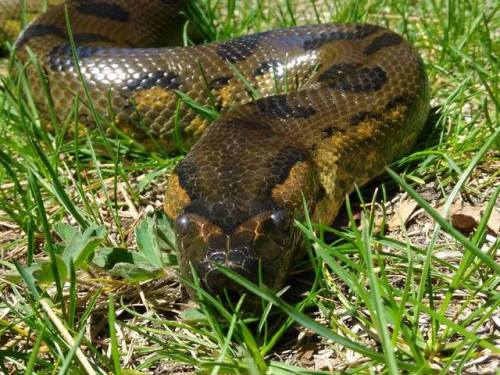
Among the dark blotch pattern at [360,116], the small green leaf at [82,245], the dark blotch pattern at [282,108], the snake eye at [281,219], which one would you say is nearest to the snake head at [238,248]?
the snake eye at [281,219]

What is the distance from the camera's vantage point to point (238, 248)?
3.12 meters

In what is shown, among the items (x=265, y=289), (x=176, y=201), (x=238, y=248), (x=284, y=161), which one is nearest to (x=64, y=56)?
(x=176, y=201)

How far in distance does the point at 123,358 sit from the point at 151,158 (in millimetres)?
2191

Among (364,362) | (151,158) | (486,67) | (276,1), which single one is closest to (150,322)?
(364,362)

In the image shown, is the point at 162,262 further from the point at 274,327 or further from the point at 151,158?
the point at 151,158

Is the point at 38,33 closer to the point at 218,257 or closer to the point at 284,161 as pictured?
the point at 284,161

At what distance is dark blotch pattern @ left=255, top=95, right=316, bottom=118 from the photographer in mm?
4414

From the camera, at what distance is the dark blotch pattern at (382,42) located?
5207 millimetres

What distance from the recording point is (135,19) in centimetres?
690

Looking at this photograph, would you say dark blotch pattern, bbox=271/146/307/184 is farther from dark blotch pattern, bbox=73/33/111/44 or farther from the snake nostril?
dark blotch pattern, bbox=73/33/111/44

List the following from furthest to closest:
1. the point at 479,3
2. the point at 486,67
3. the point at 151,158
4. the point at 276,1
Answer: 1. the point at 276,1
2. the point at 479,3
3. the point at 486,67
4. the point at 151,158

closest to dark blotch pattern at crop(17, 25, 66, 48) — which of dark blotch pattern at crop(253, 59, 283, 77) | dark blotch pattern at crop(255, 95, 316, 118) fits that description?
dark blotch pattern at crop(253, 59, 283, 77)

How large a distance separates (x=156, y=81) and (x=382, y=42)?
1724 millimetres

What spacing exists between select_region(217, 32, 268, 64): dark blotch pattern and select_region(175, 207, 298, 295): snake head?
2.44 metres
